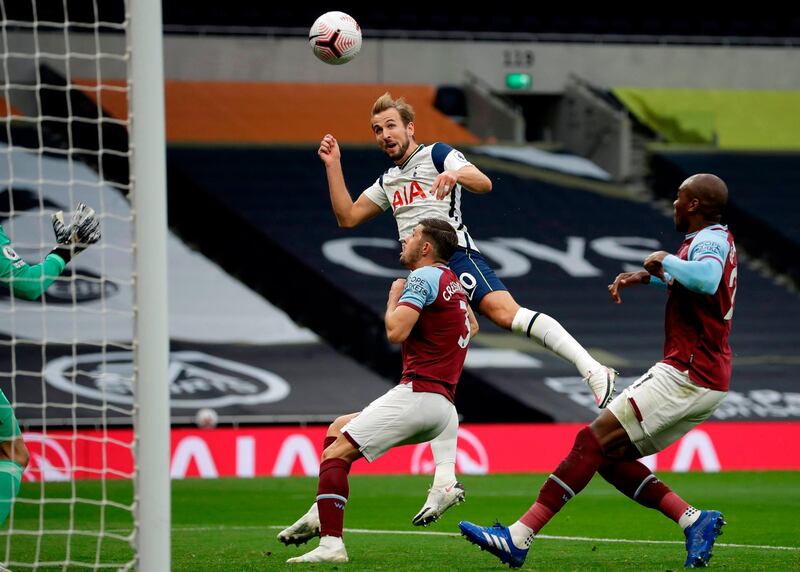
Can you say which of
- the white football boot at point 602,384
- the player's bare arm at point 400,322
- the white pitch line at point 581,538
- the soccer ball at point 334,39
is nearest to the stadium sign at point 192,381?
the white pitch line at point 581,538

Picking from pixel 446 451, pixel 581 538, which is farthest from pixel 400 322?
pixel 581 538

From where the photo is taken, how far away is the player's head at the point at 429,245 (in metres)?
7.27

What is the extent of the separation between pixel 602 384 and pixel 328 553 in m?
1.88

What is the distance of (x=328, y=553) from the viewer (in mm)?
6918

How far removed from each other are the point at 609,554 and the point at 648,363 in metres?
14.0

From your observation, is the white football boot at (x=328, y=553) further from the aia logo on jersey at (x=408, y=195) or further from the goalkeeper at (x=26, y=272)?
the aia logo on jersey at (x=408, y=195)

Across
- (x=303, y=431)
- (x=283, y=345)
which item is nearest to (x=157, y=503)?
(x=303, y=431)

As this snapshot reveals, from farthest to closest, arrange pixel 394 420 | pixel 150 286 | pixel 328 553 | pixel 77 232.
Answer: pixel 394 420 < pixel 328 553 < pixel 77 232 < pixel 150 286

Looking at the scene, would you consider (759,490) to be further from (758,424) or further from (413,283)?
(413,283)

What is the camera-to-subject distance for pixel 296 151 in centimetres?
2525

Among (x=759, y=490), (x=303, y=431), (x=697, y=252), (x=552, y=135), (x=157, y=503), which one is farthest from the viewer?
(x=552, y=135)

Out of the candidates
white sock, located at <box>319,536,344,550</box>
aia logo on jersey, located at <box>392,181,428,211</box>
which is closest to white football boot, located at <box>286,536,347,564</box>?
white sock, located at <box>319,536,344,550</box>

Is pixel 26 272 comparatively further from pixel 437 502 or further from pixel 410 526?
pixel 410 526

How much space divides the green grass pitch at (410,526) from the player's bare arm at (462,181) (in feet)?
6.64
